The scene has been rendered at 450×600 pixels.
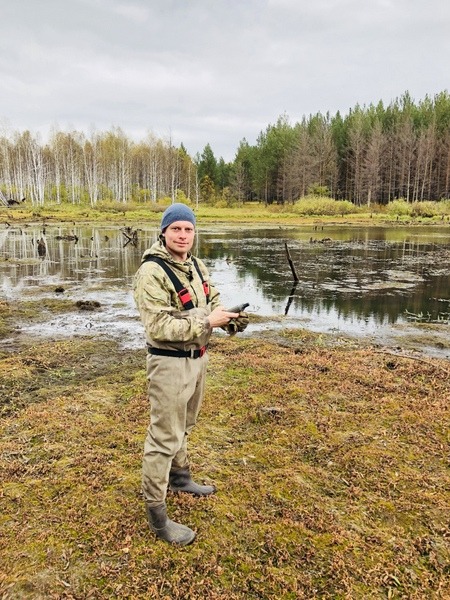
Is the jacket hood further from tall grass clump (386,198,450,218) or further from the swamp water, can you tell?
tall grass clump (386,198,450,218)

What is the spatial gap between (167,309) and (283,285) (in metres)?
17.1

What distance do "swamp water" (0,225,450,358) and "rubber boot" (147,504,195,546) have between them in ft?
23.7

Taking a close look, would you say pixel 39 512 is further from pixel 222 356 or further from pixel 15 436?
pixel 222 356

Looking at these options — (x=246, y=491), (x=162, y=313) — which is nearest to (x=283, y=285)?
(x=246, y=491)

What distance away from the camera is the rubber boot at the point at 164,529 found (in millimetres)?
3420

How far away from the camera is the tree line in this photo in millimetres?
81875

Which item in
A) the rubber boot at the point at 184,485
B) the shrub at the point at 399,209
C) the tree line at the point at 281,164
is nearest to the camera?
the rubber boot at the point at 184,485

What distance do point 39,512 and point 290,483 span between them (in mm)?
2328

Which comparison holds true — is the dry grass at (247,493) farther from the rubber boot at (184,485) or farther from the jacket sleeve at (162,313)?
the jacket sleeve at (162,313)

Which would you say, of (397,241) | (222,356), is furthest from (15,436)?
(397,241)

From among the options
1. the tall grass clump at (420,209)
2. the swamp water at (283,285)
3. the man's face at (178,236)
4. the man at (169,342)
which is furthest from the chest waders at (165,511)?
the tall grass clump at (420,209)

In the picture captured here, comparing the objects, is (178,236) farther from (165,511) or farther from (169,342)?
(165,511)

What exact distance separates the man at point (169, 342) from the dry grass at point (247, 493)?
0.40m

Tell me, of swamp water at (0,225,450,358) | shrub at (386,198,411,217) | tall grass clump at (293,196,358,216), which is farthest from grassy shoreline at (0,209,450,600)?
tall grass clump at (293,196,358,216)
